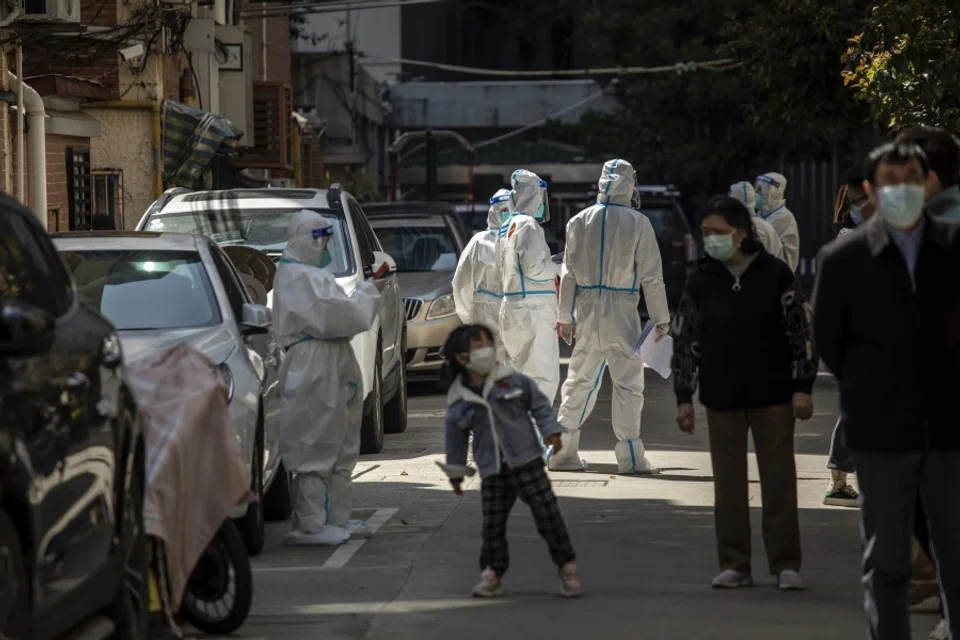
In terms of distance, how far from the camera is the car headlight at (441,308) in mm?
18812

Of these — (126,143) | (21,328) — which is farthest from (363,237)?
(21,328)

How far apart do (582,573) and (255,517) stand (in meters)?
1.75

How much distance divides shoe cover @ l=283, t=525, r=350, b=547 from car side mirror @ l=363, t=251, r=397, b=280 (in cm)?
272

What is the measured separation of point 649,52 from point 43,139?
22.6 m

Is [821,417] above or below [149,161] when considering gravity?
below

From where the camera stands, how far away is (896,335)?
6.64 metres

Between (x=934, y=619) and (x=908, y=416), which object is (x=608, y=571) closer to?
(x=934, y=619)

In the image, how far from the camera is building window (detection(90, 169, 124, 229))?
21.3 metres

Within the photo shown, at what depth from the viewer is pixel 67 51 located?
716 inches

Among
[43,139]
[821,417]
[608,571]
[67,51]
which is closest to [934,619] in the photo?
[608,571]

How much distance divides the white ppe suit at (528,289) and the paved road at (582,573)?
41.1 inches

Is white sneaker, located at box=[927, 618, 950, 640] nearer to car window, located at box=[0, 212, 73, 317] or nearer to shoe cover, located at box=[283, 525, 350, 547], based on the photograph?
car window, located at box=[0, 212, 73, 317]

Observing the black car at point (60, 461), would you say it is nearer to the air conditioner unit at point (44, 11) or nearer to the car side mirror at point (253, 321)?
the car side mirror at point (253, 321)

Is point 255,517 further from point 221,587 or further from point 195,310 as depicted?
point 221,587
